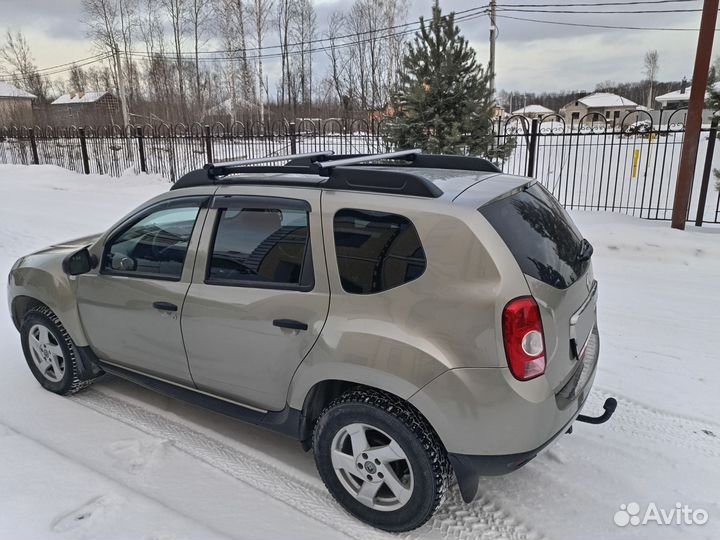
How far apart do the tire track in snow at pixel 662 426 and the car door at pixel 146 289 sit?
9.21 feet

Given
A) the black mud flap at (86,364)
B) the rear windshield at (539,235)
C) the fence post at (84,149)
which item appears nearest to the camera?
the rear windshield at (539,235)

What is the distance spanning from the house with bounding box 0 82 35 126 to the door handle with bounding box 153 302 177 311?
1738 inches

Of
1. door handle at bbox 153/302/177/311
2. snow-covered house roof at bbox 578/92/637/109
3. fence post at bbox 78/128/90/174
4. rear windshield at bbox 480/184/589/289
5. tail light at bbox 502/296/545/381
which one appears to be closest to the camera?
tail light at bbox 502/296/545/381

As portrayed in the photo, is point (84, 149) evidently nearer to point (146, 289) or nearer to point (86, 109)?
point (146, 289)

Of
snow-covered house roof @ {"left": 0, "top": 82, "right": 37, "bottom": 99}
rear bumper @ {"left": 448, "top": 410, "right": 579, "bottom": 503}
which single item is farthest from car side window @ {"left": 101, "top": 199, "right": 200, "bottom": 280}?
snow-covered house roof @ {"left": 0, "top": 82, "right": 37, "bottom": 99}

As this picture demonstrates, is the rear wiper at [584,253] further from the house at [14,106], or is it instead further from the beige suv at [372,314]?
A: the house at [14,106]

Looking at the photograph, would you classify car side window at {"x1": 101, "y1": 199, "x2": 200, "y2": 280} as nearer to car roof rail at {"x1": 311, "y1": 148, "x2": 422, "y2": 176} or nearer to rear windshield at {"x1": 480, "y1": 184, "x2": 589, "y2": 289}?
car roof rail at {"x1": 311, "y1": 148, "x2": 422, "y2": 176}

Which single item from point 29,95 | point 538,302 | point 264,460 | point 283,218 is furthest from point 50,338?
point 29,95

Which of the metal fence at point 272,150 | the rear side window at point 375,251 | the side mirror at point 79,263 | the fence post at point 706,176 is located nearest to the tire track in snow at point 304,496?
the side mirror at point 79,263

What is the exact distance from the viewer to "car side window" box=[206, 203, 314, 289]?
270 centimetres

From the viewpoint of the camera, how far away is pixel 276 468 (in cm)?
304

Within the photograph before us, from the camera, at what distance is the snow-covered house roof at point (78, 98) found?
197ft

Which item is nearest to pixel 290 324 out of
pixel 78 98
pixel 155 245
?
pixel 155 245

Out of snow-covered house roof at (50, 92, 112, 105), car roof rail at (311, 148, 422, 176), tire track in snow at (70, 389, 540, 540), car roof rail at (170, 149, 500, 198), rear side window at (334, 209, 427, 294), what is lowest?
tire track in snow at (70, 389, 540, 540)
